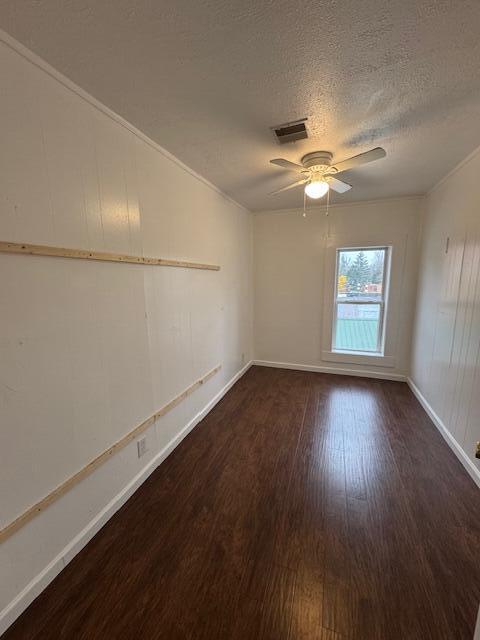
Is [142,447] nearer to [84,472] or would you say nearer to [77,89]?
[84,472]

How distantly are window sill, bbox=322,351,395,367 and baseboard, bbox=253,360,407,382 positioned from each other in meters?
0.12

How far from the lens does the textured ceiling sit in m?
0.96

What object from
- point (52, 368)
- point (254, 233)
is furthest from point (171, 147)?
point (254, 233)

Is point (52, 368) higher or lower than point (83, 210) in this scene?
lower

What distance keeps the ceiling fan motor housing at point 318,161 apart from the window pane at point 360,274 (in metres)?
1.86

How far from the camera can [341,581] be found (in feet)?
4.18

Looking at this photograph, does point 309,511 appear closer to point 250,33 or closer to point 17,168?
point 17,168

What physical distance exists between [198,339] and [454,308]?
2.32 meters

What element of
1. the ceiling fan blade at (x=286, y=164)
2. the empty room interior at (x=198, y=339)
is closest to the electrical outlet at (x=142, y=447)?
the empty room interior at (x=198, y=339)

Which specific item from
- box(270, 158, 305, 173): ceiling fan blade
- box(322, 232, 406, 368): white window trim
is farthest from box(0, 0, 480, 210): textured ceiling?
box(322, 232, 406, 368): white window trim

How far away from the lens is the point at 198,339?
8.50ft

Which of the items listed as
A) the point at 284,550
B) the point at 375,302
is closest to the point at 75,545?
the point at 284,550

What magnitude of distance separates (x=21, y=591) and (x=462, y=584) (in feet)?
6.67

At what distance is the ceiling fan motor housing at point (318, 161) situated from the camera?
6.55 ft
